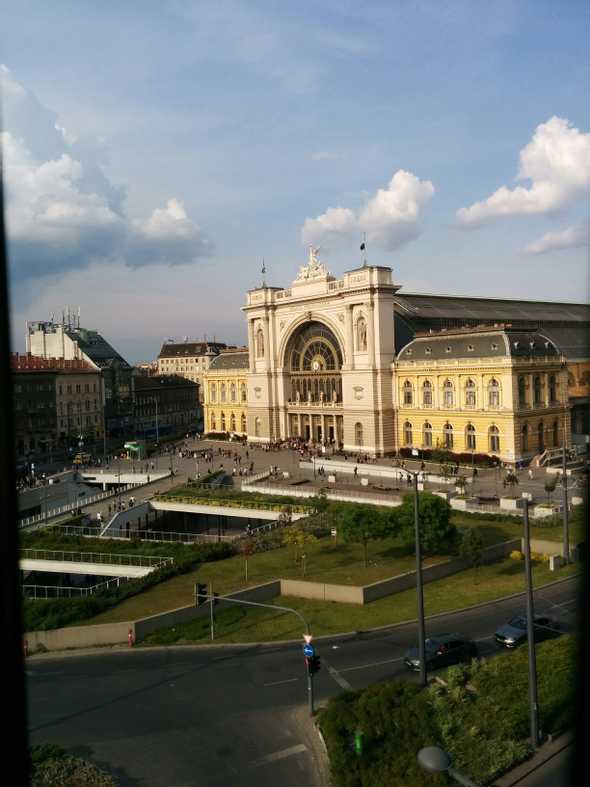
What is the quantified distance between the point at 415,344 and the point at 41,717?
5472cm

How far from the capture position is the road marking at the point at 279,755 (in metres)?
17.7

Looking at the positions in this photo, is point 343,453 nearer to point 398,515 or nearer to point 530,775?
point 398,515

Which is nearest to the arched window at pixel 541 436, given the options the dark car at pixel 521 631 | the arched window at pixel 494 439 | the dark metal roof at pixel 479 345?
the arched window at pixel 494 439

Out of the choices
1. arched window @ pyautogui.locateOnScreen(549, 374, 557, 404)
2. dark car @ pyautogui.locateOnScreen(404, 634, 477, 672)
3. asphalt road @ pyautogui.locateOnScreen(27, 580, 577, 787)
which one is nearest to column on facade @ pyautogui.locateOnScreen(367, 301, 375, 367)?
arched window @ pyautogui.locateOnScreen(549, 374, 557, 404)

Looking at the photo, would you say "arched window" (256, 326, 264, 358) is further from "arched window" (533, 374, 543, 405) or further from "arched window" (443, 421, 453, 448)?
"arched window" (533, 374, 543, 405)

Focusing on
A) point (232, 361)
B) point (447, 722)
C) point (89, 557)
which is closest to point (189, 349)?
point (232, 361)

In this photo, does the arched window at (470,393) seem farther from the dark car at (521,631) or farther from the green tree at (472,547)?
the dark car at (521,631)

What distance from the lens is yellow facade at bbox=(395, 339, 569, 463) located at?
60500mm

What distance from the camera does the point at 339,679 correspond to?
22562 mm

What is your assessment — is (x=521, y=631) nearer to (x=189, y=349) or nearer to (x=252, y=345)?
(x=252, y=345)

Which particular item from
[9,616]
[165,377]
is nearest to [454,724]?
[9,616]

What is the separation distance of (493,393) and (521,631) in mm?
39046

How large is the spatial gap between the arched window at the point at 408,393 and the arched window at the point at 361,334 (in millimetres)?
5453

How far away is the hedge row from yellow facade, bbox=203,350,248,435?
7034 cm
